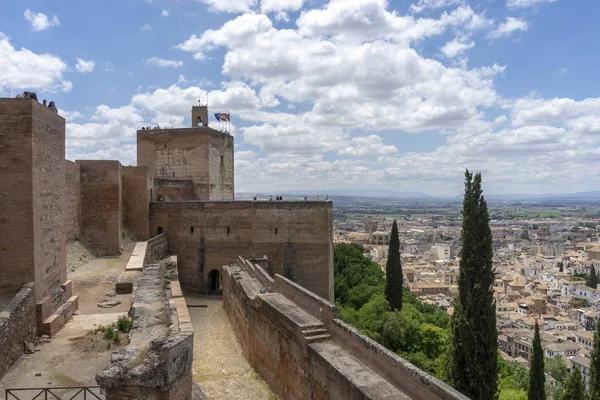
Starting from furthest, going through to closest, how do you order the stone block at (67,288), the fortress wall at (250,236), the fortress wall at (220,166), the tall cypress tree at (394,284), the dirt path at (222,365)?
the tall cypress tree at (394,284)
the fortress wall at (220,166)
the fortress wall at (250,236)
the dirt path at (222,365)
the stone block at (67,288)

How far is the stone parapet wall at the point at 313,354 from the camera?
25.2 feet

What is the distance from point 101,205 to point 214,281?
6.62 m

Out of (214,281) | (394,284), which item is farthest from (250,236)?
(394,284)

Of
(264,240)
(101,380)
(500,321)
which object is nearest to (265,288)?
(264,240)

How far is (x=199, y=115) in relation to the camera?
28.8 meters

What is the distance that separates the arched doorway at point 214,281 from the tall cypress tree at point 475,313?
11.1m

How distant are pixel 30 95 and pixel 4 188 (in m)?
1.68

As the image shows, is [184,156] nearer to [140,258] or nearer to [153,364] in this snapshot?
[140,258]

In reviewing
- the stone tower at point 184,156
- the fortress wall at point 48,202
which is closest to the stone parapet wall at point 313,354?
the fortress wall at point 48,202

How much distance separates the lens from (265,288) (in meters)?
14.8

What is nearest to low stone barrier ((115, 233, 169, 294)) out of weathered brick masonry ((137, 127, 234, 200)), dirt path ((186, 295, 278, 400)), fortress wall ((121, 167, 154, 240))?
fortress wall ((121, 167, 154, 240))

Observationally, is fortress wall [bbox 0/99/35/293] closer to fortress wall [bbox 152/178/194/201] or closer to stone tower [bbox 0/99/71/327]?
stone tower [bbox 0/99/71/327]

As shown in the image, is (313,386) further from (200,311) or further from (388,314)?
(388,314)

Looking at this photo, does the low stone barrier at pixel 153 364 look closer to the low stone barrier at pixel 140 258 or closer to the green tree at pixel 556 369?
the low stone barrier at pixel 140 258
